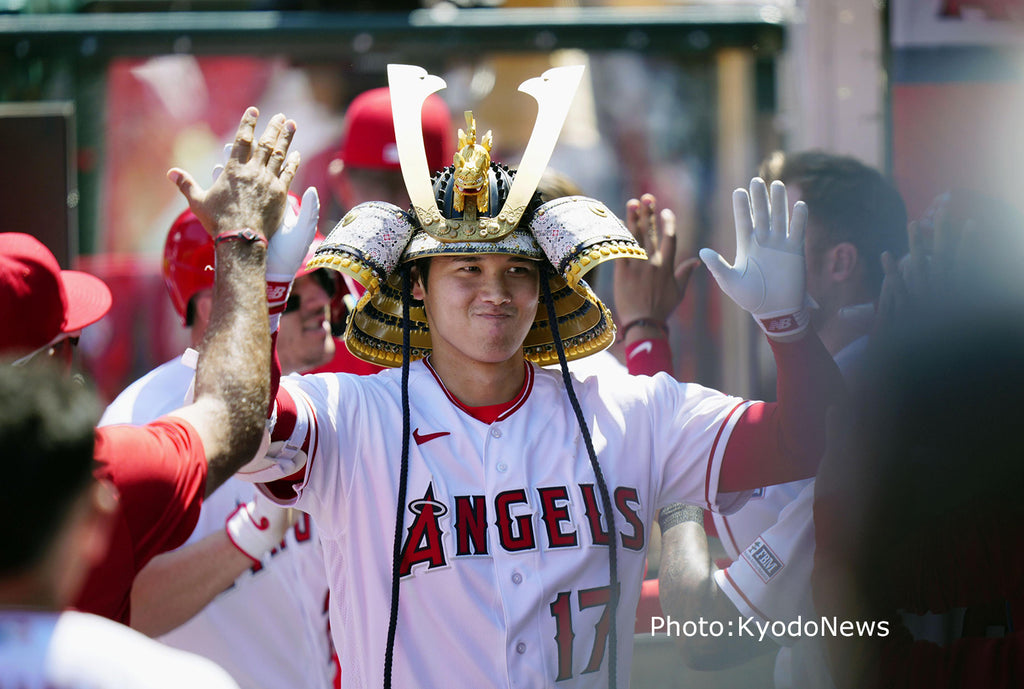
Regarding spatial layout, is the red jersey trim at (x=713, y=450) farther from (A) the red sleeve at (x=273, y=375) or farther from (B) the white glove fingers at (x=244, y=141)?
(B) the white glove fingers at (x=244, y=141)

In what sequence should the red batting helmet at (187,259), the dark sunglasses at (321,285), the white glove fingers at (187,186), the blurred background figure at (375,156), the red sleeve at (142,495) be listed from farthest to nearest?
the blurred background figure at (375,156) → the dark sunglasses at (321,285) → the red batting helmet at (187,259) → the white glove fingers at (187,186) → the red sleeve at (142,495)

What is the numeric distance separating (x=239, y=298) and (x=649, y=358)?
1299 millimetres

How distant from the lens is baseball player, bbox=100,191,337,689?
297 centimetres

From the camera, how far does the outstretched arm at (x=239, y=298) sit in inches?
80.3

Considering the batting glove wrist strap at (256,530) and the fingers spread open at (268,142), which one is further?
the batting glove wrist strap at (256,530)

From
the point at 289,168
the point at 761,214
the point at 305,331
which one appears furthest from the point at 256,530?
the point at 761,214

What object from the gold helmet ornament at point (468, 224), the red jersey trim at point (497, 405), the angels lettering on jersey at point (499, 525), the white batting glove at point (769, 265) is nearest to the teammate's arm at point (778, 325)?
the white batting glove at point (769, 265)

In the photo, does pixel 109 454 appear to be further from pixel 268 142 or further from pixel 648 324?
pixel 648 324

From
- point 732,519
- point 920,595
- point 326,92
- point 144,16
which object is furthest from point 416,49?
point 920,595

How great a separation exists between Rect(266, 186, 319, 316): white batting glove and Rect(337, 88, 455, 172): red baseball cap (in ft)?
6.03

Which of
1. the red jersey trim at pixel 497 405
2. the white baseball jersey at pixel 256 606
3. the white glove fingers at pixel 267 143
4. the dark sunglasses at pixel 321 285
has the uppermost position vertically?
the white glove fingers at pixel 267 143

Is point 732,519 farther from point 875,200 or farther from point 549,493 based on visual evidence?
point 875,200

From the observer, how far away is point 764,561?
2.92 m

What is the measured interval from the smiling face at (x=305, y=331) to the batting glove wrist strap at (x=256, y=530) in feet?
1.98
